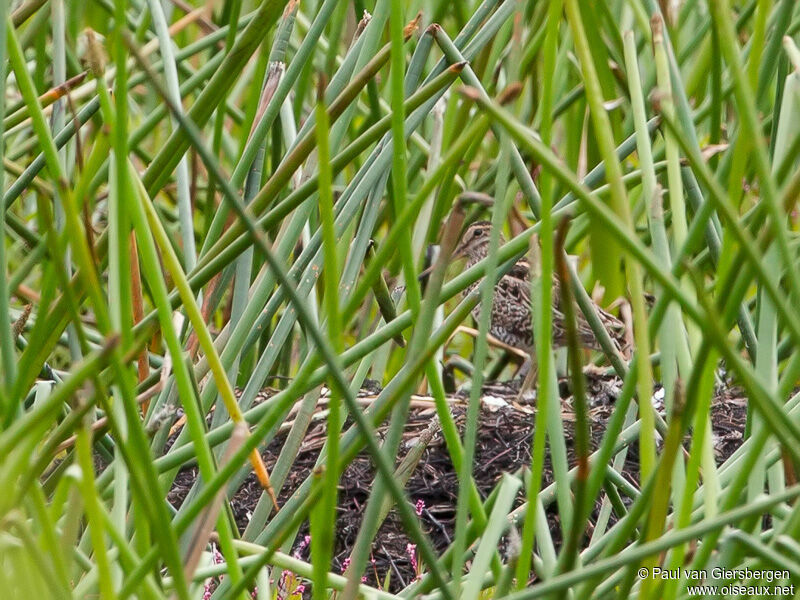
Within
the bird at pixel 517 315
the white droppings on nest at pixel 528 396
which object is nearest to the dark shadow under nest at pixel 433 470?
the white droppings on nest at pixel 528 396

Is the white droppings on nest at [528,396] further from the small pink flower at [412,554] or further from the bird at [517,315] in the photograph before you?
the small pink flower at [412,554]

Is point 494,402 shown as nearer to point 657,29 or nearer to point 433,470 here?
point 433,470

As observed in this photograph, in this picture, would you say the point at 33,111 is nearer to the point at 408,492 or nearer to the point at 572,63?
the point at 408,492

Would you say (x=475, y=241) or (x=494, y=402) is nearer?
(x=494, y=402)

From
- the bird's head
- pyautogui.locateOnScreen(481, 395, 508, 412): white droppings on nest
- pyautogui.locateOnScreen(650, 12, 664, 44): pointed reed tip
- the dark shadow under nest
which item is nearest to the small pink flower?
the dark shadow under nest

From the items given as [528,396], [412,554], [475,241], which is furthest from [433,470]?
[475,241]

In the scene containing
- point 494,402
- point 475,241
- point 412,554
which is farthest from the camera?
point 475,241

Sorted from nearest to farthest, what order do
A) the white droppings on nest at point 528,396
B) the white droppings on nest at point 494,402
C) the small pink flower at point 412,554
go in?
the small pink flower at point 412,554, the white droppings on nest at point 494,402, the white droppings on nest at point 528,396

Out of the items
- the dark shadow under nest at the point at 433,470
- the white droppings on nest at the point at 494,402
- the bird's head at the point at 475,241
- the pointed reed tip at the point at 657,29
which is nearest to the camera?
the pointed reed tip at the point at 657,29

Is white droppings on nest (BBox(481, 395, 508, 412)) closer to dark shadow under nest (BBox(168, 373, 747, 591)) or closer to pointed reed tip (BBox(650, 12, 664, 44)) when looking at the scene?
dark shadow under nest (BBox(168, 373, 747, 591))
